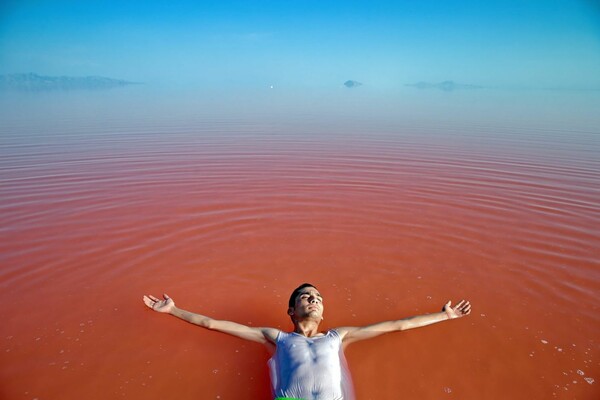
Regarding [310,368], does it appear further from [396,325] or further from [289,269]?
[289,269]

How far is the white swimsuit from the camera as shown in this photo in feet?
9.32

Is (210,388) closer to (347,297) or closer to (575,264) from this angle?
(347,297)

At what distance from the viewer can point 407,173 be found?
31.8ft

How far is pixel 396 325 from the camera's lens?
371cm

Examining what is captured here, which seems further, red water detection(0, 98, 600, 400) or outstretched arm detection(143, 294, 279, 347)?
outstretched arm detection(143, 294, 279, 347)

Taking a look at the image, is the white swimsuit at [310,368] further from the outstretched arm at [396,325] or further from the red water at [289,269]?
the red water at [289,269]

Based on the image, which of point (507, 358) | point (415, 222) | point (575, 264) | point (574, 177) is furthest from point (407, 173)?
point (507, 358)

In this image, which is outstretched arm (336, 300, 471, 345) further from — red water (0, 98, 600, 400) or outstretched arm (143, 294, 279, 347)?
outstretched arm (143, 294, 279, 347)

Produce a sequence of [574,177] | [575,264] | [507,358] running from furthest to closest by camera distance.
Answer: [574,177] → [575,264] → [507,358]

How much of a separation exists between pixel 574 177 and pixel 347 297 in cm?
839

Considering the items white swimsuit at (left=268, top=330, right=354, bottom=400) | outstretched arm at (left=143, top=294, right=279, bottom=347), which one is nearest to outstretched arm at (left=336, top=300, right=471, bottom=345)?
white swimsuit at (left=268, top=330, right=354, bottom=400)

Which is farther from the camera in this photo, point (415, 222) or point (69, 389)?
point (415, 222)

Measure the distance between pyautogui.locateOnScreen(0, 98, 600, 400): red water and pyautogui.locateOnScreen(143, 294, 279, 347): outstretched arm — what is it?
0.59 ft

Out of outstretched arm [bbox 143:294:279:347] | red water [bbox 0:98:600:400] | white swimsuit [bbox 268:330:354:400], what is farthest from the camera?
outstretched arm [bbox 143:294:279:347]
